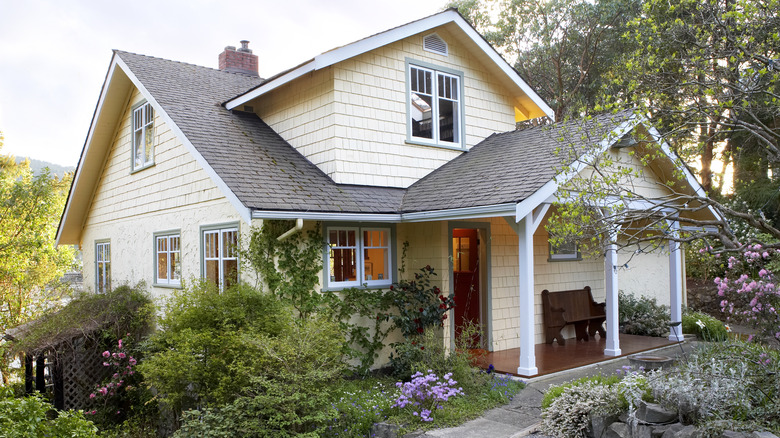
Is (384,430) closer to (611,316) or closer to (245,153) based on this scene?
(611,316)

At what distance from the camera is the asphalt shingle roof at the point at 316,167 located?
809 cm

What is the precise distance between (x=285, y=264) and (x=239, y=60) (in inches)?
327

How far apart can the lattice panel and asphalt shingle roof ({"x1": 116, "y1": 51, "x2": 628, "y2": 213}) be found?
4446 mm

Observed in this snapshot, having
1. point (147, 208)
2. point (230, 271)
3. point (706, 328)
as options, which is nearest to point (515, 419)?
point (230, 271)

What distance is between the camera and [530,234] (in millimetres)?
7957

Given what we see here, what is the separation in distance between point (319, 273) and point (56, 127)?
2131 inches

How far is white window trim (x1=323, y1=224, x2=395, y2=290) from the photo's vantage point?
870cm

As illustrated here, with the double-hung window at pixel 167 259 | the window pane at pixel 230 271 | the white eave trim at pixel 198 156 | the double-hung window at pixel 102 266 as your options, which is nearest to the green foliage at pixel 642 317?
the window pane at pixel 230 271

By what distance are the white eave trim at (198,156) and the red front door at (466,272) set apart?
4.07 metres

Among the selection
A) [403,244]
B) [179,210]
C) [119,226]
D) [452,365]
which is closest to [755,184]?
[403,244]

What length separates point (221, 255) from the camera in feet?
31.1

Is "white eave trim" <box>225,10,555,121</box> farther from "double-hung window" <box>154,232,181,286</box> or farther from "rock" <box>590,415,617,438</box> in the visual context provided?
"rock" <box>590,415,617,438</box>

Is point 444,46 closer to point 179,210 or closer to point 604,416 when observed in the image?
point 179,210

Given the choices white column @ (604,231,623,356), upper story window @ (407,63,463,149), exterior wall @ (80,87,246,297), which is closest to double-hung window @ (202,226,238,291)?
exterior wall @ (80,87,246,297)
